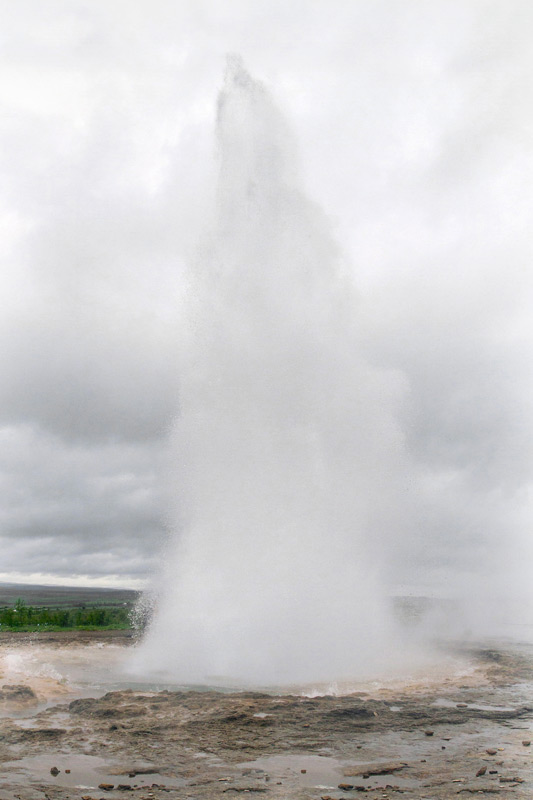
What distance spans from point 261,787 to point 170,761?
2.31 m

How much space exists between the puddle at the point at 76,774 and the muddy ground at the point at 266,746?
2 centimetres

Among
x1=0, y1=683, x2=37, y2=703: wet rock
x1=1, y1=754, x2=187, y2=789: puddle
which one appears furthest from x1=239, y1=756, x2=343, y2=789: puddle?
x1=0, y1=683, x2=37, y2=703: wet rock

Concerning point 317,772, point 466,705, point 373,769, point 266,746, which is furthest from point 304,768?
point 466,705

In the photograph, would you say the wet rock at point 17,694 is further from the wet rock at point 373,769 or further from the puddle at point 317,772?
the wet rock at point 373,769

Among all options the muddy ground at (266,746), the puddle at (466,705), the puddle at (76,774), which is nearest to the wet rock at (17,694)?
the muddy ground at (266,746)

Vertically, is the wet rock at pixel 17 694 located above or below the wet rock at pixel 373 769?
below

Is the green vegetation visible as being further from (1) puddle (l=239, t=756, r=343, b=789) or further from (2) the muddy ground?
(1) puddle (l=239, t=756, r=343, b=789)

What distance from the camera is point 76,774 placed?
10.3 m

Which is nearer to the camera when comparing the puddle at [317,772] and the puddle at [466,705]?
the puddle at [317,772]

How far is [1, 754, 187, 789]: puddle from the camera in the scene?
9875 millimetres

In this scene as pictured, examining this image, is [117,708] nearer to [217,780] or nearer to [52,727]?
[52,727]

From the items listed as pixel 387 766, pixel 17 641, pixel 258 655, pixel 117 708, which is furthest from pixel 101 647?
pixel 387 766

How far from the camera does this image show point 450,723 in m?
14.2

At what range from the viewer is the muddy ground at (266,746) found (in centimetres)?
968
